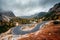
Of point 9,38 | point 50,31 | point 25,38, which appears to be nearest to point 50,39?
point 50,31

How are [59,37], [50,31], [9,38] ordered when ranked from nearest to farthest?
[59,37], [50,31], [9,38]

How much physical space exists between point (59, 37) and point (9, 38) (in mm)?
20725

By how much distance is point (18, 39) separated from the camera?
5288 centimetres

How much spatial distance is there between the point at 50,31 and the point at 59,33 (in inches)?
142

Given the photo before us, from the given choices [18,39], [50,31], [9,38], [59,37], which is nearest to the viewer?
[59,37]

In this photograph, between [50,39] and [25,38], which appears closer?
[50,39]

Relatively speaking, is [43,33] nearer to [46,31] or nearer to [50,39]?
[46,31]

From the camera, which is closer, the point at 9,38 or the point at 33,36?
the point at 33,36

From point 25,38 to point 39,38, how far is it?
6.21 meters

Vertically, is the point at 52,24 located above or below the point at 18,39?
above

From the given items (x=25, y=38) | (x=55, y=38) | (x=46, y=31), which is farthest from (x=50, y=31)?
(x=25, y=38)

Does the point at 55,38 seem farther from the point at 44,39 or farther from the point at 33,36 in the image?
the point at 33,36

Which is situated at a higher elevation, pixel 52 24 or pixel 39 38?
pixel 52 24

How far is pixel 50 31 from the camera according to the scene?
49.5 m
